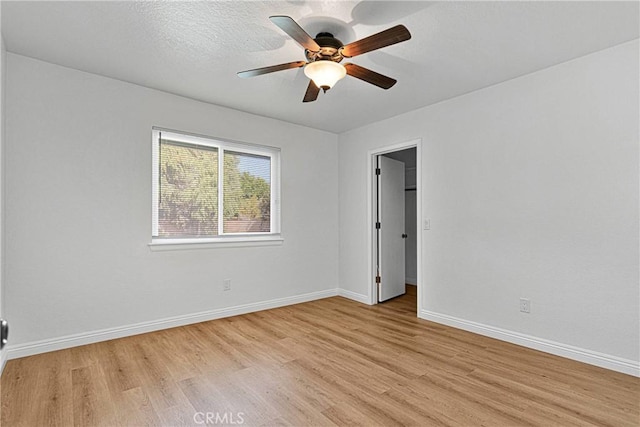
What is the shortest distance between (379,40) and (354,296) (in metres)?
3.63

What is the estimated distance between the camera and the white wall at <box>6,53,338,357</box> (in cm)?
276

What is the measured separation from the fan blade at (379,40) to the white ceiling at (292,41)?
254mm

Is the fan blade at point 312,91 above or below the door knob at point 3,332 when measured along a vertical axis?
above

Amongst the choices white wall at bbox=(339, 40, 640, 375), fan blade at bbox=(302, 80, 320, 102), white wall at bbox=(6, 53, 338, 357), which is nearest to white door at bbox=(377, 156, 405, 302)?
white wall at bbox=(339, 40, 640, 375)

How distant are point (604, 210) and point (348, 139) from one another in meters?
Answer: 3.19

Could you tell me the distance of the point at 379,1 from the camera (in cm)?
203

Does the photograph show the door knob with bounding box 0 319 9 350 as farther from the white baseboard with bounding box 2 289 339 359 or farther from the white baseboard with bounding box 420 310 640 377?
the white baseboard with bounding box 420 310 640 377

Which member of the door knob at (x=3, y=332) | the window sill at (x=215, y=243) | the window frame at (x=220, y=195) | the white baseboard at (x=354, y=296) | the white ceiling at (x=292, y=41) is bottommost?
the white baseboard at (x=354, y=296)

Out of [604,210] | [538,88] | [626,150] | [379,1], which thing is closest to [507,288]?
[604,210]

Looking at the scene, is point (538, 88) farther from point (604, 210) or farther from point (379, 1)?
point (379, 1)

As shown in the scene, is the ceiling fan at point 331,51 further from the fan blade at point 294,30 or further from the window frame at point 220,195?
the window frame at point 220,195

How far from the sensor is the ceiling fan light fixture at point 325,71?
2.22m

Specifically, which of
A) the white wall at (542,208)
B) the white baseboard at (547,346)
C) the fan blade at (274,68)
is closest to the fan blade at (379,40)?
the fan blade at (274,68)

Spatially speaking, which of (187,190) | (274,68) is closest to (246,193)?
(187,190)
